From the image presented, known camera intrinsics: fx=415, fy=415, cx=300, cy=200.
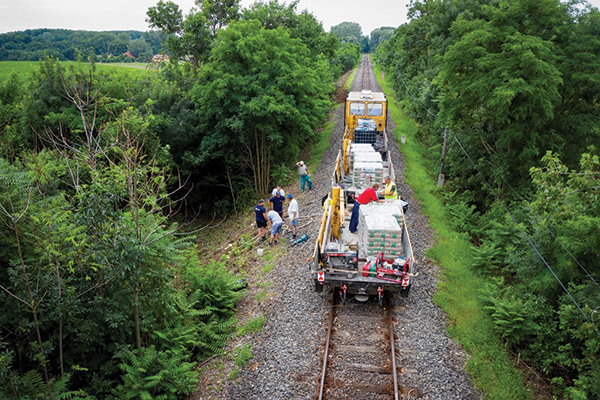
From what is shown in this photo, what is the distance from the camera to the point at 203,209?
28219mm

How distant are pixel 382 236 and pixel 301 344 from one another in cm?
351

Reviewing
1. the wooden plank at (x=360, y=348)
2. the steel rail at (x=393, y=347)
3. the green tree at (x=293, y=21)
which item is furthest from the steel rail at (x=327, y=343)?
the green tree at (x=293, y=21)

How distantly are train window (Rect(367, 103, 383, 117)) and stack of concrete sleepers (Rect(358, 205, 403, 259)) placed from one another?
14.0m

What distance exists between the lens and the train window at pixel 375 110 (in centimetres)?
2438

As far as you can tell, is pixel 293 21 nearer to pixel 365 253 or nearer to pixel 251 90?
pixel 251 90

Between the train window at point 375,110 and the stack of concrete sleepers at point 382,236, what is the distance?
14.0 m

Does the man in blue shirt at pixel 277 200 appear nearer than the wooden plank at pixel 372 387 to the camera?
No

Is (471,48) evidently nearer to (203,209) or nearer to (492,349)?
(492,349)

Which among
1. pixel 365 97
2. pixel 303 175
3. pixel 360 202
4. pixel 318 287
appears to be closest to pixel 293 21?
pixel 365 97

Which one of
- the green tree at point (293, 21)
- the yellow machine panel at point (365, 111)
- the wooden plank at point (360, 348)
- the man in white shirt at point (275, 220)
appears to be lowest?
the wooden plank at point (360, 348)

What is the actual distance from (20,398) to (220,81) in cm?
1728

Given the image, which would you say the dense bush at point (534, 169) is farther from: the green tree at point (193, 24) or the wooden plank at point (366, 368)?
the green tree at point (193, 24)

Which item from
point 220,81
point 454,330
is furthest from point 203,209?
point 454,330

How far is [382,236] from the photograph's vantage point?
11133 mm
